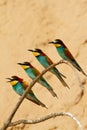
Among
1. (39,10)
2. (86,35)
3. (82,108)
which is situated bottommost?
(82,108)

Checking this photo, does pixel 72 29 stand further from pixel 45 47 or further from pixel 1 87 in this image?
pixel 1 87

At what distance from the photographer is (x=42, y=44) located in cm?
523

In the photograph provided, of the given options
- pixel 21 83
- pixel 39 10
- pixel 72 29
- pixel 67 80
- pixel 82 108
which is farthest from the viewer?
pixel 39 10

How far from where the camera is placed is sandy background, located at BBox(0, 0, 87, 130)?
462cm

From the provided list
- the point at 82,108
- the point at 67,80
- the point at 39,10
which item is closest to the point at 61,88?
the point at 67,80

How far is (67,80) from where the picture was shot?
472cm

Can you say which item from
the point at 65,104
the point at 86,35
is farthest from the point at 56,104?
the point at 86,35

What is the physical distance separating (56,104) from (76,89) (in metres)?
0.21

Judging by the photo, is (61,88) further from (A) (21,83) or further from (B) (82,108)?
(A) (21,83)

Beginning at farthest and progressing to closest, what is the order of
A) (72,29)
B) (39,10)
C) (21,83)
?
1. (39,10)
2. (72,29)
3. (21,83)

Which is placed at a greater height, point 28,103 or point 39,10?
point 39,10

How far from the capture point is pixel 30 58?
523cm

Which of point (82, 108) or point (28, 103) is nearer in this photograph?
point (82, 108)

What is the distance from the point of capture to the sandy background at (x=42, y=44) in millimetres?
4617
